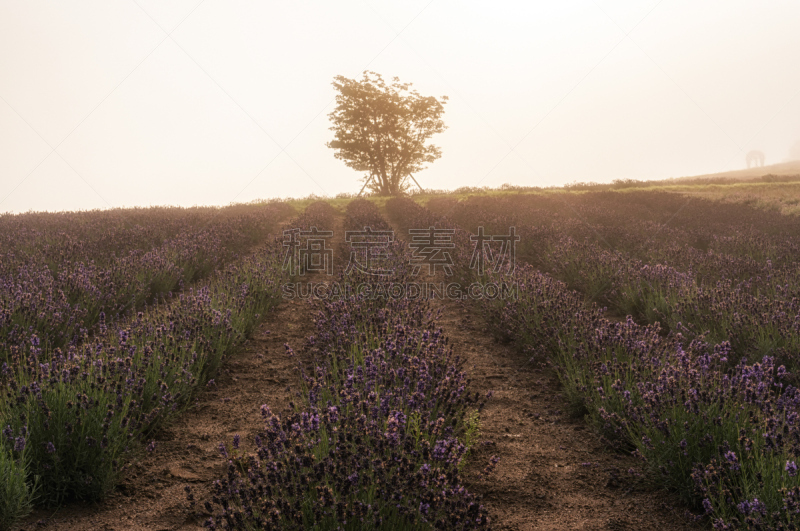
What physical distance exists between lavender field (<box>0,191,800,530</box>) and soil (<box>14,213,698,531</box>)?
0.09ft

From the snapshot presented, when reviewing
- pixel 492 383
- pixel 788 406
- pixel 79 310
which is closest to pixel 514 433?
pixel 492 383

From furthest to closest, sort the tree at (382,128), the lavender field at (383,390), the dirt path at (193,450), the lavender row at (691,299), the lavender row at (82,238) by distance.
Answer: the tree at (382,128), the lavender row at (82,238), the lavender row at (691,299), the dirt path at (193,450), the lavender field at (383,390)

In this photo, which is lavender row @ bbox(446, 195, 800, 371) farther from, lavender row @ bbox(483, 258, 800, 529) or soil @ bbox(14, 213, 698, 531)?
soil @ bbox(14, 213, 698, 531)

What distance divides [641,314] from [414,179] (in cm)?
2705

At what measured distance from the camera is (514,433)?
3.36 metres

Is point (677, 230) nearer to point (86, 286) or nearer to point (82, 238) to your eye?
point (86, 286)

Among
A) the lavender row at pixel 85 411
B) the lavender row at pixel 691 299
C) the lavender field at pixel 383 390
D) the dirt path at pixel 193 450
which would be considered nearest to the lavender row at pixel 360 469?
the lavender field at pixel 383 390

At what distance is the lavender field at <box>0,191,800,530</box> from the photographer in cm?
210

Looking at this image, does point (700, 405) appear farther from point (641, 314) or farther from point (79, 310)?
point (79, 310)

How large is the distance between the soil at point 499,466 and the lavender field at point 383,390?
3cm

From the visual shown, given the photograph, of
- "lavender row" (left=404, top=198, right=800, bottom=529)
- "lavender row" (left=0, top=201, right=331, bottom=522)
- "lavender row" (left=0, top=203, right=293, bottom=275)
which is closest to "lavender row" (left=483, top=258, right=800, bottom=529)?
"lavender row" (left=404, top=198, right=800, bottom=529)

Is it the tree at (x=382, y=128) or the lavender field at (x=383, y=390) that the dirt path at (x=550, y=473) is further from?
the tree at (x=382, y=128)

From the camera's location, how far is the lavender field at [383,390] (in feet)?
6.88

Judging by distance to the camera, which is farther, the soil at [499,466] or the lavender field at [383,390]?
the soil at [499,466]
